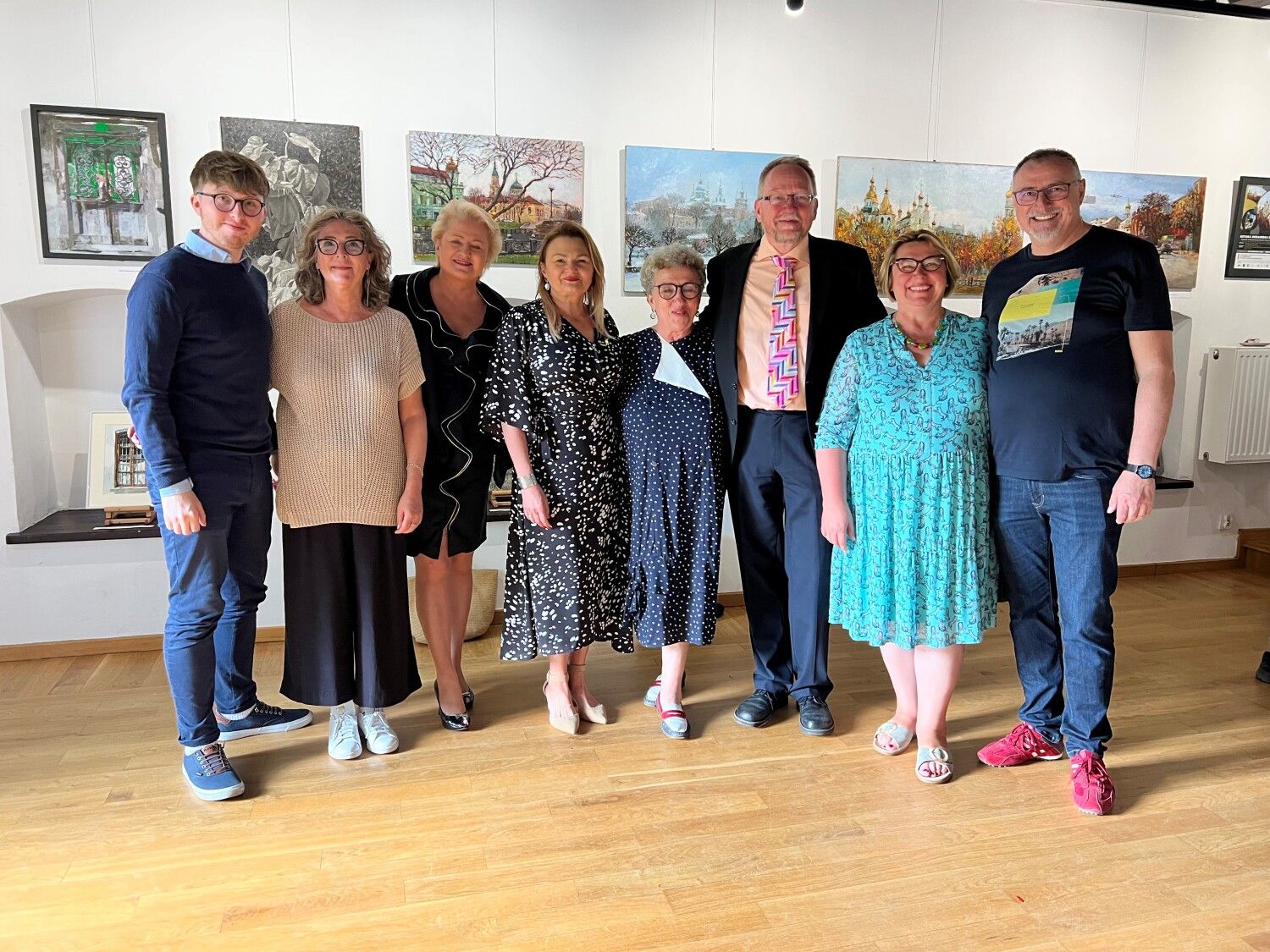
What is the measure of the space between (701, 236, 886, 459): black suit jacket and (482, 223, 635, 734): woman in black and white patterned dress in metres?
0.36

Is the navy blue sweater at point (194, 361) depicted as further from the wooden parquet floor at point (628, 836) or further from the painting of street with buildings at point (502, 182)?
the painting of street with buildings at point (502, 182)

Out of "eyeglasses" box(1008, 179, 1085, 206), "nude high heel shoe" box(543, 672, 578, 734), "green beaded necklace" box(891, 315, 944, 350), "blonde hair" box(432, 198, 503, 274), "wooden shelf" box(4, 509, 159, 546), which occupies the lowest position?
"nude high heel shoe" box(543, 672, 578, 734)

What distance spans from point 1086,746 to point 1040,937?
0.78m

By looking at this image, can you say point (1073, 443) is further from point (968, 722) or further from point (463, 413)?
point (463, 413)

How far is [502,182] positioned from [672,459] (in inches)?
71.1

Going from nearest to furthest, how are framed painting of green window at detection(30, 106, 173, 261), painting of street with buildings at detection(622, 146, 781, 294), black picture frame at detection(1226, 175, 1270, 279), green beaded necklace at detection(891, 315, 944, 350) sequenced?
green beaded necklace at detection(891, 315, 944, 350), framed painting of green window at detection(30, 106, 173, 261), painting of street with buildings at detection(622, 146, 781, 294), black picture frame at detection(1226, 175, 1270, 279)

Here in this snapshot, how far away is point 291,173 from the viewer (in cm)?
373

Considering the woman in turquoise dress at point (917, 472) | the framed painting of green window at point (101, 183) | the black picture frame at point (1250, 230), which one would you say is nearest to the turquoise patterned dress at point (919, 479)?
the woman in turquoise dress at point (917, 472)

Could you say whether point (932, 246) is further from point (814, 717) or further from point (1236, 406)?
point (1236, 406)

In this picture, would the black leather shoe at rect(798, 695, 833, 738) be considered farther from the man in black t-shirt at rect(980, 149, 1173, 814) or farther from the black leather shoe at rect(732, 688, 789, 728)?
the man in black t-shirt at rect(980, 149, 1173, 814)

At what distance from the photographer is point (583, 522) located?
2848 mm

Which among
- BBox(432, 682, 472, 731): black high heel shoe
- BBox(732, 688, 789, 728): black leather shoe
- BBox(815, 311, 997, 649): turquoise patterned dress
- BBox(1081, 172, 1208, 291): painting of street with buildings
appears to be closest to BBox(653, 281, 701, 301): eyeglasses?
BBox(815, 311, 997, 649): turquoise patterned dress

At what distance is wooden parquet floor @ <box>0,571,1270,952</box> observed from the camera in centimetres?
203

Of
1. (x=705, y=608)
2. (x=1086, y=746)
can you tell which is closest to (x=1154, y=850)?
(x=1086, y=746)
